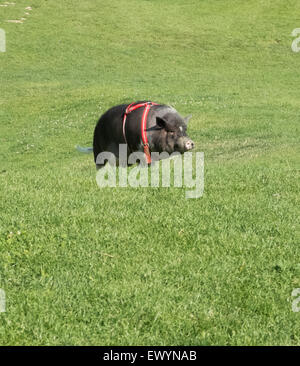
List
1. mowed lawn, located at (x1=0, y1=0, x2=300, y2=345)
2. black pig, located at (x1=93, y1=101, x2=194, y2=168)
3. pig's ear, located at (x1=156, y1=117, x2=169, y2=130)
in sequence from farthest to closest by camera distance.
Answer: black pig, located at (x1=93, y1=101, x2=194, y2=168) → pig's ear, located at (x1=156, y1=117, x2=169, y2=130) → mowed lawn, located at (x1=0, y1=0, x2=300, y2=345)

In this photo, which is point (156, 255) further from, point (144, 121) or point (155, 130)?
point (144, 121)

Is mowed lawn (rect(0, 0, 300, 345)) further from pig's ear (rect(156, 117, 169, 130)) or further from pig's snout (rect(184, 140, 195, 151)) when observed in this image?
pig's ear (rect(156, 117, 169, 130))

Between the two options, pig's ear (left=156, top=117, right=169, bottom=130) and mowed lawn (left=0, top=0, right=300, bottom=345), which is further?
pig's ear (left=156, top=117, right=169, bottom=130)

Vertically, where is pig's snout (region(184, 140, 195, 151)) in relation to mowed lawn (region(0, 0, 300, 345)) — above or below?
above

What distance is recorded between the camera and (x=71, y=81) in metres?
38.0

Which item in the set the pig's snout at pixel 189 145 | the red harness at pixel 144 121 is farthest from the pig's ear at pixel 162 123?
the pig's snout at pixel 189 145

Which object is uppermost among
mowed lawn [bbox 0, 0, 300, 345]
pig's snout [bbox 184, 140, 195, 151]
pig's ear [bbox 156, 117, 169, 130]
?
pig's ear [bbox 156, 117, 169, 130]

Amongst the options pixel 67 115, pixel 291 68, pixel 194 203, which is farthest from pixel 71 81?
pixel 194 203

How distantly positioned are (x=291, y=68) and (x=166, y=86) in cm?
1243

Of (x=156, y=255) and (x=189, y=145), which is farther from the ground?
(x=189, y=145)

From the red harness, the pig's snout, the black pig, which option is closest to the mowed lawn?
the pig's snout

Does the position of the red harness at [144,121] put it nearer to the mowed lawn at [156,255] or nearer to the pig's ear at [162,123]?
the pig's ear at [162,123]

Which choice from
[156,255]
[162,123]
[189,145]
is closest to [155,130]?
[162,123]
